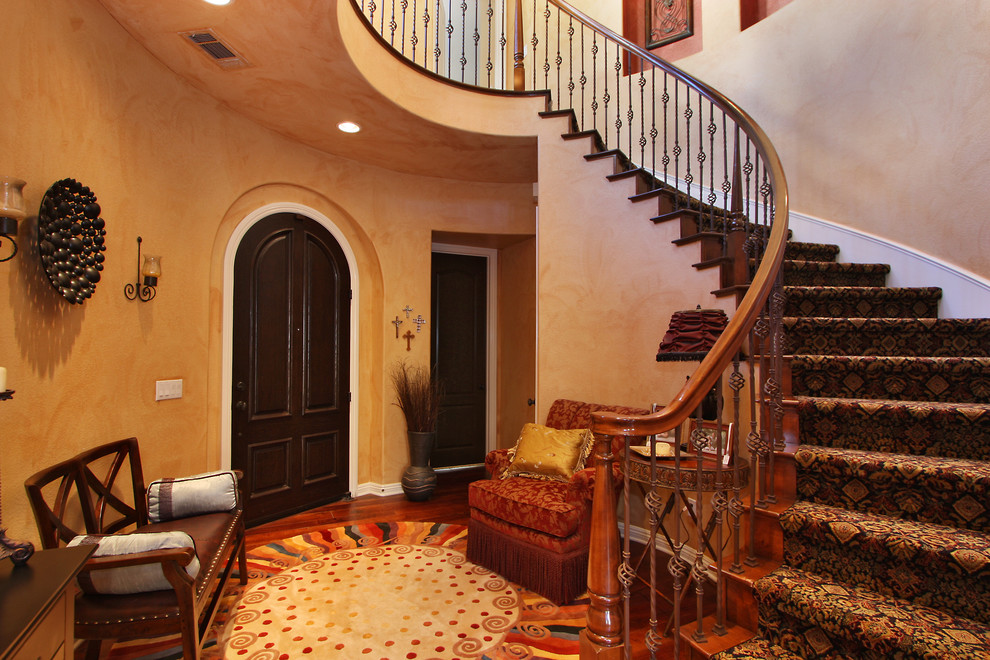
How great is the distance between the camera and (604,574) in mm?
1594

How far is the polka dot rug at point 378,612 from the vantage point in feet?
7.52

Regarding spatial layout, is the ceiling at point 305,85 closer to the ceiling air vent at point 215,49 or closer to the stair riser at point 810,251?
the ceiling air vent at point 215,49

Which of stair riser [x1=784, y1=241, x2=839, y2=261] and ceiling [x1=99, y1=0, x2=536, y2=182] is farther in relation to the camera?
stair riser [x1=784, y1=241, x2=839, y2=261]

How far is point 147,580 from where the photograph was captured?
190cm

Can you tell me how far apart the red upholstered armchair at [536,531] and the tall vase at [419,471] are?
1.34 meters

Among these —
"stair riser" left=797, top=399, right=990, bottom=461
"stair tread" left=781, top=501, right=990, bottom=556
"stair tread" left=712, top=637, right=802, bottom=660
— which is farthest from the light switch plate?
"stair riser" left=797, top=399, right=990, bottom=461

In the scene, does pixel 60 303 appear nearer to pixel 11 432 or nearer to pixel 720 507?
pixel 11 432

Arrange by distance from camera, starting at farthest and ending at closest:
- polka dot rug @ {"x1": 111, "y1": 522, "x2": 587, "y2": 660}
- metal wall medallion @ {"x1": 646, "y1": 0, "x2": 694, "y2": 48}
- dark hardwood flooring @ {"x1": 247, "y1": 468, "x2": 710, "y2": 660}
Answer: metal wall medallion @ {"x1": 646, "y1": 0, "x2": 694, "y2": 48}
dark hardwood flooring @ {"x1": 247, "y1": 468, "x2": 710, "y2": 660}
polka dot rug @ {"x1": 111, "y1": 522, "x2": 587, "y2": 660}

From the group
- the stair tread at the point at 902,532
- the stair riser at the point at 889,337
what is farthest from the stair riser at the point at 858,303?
the stair tread at the point at 902,532

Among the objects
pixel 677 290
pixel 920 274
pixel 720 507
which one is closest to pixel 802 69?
pixel 920 274

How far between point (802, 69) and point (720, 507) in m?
3.63

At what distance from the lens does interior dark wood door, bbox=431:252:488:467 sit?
5.64 metres

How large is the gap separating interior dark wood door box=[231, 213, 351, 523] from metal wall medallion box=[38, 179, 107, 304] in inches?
55.7

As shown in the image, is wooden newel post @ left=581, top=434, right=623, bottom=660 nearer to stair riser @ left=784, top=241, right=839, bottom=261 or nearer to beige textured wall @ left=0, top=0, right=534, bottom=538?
beige textured wall @ left=0, top=0, right=534, bottom=538
